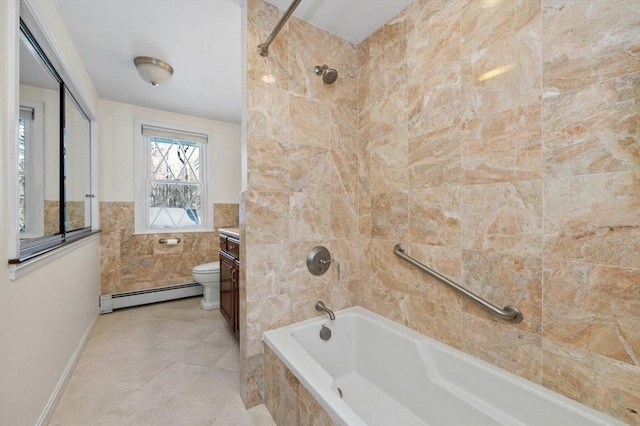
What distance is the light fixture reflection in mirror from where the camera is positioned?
1126 millimetres

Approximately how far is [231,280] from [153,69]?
1.82m

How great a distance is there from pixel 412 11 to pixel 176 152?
9.85 feet

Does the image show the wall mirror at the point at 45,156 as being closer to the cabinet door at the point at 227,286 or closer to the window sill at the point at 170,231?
the window sill at the point at 170,231

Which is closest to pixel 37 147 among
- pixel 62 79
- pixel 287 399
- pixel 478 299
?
pixel 62 79

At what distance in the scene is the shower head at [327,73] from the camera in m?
1.64

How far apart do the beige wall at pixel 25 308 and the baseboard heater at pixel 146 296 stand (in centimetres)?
111

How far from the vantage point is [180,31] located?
176 centimetres

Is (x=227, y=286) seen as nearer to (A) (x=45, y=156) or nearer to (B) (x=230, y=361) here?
(B) (x=230, y=361)

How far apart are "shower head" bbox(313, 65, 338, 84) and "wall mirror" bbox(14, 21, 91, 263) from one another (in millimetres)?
1495

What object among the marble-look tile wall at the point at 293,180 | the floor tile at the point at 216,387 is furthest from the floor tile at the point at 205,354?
the marble-look tile wall at the point at 293,180

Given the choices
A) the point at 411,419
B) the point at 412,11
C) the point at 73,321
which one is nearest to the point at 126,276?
the point at 73,321

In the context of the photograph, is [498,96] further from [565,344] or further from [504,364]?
[504,364]

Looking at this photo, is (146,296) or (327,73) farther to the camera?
(146,296)

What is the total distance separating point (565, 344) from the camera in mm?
974
